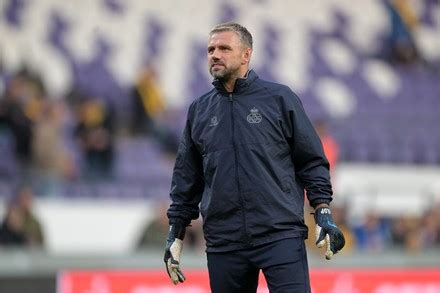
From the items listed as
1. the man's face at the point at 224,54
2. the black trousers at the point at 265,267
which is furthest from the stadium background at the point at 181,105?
the man's face at the point at 224,54

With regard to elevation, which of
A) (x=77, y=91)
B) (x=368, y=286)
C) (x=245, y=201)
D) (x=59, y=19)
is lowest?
(x=368, y=286)

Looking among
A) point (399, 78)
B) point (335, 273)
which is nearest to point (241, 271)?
point (335, 273)

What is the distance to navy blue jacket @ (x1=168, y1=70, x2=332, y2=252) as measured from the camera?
492 cm

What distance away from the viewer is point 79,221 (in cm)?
1286

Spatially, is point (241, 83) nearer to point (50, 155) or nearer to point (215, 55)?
point (215, 55)

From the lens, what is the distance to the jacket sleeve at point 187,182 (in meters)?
5.19

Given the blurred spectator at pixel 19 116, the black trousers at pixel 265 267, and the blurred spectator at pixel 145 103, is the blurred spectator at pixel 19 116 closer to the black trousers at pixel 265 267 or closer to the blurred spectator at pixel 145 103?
the blurred spectator at pixel 145 103

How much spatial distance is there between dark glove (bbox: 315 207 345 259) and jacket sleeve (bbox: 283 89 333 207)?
58 mm

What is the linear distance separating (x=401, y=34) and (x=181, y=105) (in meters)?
3.86

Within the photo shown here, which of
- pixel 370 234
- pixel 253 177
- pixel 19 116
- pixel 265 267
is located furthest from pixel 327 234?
pixel 19 116

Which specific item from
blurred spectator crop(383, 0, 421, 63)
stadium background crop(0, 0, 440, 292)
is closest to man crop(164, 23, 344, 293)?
stadium background crop(0, 0, 440, 292)

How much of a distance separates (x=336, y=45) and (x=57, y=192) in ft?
17.2

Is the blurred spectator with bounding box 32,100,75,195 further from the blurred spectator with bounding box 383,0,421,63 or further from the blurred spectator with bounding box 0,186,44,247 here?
the blurred spectator with bounding box 383,0,421,63

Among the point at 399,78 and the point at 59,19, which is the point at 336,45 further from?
the point at 59,19
